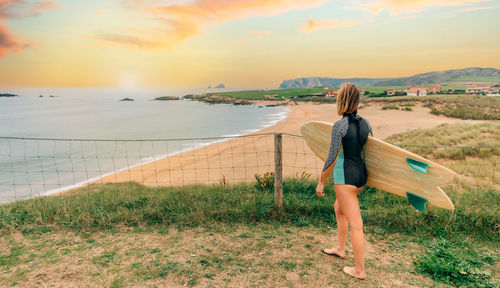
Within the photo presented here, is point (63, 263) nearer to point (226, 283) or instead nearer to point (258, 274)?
point (226, 283)

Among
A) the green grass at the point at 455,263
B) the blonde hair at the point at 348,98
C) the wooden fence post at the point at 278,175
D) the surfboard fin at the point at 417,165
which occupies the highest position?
the blonde hair at the point at 348,98

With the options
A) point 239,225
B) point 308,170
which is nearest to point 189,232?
point 239,225

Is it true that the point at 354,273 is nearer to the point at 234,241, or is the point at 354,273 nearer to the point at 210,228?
the point at 234,241

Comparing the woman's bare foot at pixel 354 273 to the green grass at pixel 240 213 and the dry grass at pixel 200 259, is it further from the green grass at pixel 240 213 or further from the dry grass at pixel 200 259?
the green grass at pixel 240 213

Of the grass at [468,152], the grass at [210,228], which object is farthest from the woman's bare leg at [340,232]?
the grass at [468,152]

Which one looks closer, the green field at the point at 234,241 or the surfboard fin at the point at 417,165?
the surfboard fin at the point at 417,165

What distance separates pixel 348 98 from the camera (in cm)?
252

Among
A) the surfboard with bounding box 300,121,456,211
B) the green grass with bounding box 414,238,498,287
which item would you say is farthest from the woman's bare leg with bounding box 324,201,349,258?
the green grass with bounding box 414,238,498,287

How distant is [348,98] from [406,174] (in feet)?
3.26

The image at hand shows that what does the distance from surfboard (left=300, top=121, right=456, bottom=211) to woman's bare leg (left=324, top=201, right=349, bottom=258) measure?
473mm

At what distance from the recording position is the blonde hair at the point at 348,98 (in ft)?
8.21

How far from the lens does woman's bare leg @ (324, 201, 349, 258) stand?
9.77 feet

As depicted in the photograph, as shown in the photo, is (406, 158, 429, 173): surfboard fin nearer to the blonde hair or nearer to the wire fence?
the blonde hair

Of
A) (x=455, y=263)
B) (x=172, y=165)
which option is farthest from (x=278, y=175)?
(x=172, y=165)
